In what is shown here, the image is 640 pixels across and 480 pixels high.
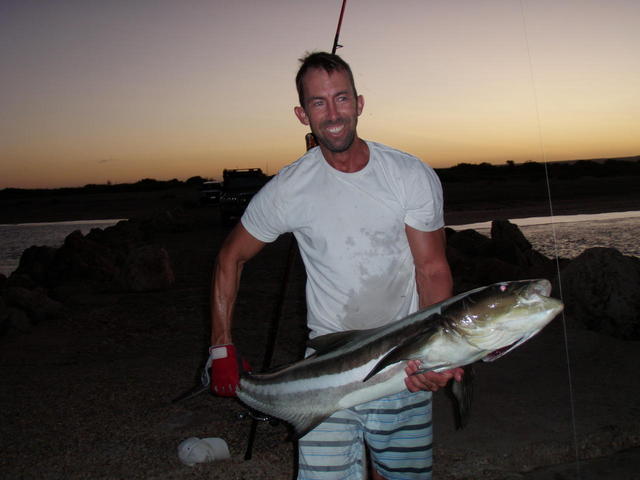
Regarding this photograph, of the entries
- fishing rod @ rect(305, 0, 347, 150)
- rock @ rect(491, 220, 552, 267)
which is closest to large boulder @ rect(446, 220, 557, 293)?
rock @ rect(491, 220, 552, 267)

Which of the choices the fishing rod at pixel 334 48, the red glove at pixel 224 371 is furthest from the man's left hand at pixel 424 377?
the fishing rod at pixel 334 48

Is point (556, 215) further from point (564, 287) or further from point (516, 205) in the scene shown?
point (564, 287)

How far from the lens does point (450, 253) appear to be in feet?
34.5

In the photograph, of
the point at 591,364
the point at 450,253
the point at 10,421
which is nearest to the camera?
the point at 10,421

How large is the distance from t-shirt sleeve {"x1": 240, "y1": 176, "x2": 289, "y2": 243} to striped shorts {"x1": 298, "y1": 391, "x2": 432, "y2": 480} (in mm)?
1024

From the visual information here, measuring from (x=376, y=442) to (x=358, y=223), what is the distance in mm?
1123

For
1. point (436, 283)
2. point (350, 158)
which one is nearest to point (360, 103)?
point (350, 158)

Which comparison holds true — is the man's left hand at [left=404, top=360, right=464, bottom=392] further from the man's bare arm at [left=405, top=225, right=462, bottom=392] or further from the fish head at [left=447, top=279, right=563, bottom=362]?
the man's bare arm at [left=405, top=225, right=462, bottom=392]

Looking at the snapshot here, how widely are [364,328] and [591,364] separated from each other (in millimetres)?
3353

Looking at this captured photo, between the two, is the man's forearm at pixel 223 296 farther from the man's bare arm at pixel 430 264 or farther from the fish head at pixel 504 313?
the fish head at pixel 504 313

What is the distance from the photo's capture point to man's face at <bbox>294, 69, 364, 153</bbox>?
10.1ft

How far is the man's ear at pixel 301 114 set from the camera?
3.32 meters

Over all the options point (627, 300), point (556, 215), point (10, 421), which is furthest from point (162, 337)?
point (556, 215)

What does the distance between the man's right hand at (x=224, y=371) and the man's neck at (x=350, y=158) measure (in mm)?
1128
